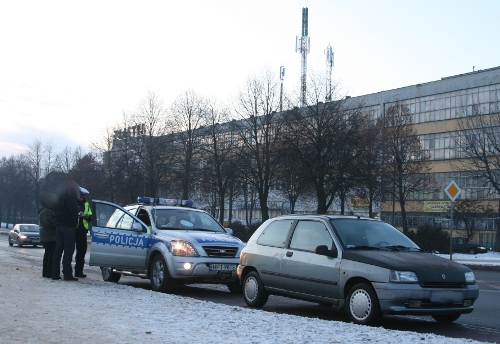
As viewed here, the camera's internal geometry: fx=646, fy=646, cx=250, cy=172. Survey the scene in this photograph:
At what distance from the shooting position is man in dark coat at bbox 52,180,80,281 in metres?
13.0

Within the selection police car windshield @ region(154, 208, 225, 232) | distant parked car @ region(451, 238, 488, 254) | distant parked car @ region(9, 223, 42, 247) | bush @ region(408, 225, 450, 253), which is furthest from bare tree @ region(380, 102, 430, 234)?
police car windshield @ region(154, 208, 225, 232)

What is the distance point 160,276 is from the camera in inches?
509

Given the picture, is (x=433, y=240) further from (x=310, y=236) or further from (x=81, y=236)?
(x=310, y=236)

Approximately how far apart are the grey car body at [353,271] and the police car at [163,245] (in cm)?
136

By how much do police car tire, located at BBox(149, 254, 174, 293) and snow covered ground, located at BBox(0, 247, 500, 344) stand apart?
2.04 m

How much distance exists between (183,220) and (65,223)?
8.29 ft

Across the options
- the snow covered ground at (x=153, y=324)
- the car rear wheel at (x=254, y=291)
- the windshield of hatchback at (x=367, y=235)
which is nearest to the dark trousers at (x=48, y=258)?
the snow covered ground at (x=153, y=324)

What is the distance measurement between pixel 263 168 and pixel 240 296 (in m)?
32.7

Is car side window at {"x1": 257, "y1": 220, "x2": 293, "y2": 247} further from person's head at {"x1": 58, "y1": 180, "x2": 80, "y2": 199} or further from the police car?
person's head at {"x1": 58, "y1": 180, "x2": 80, "y2": 199}

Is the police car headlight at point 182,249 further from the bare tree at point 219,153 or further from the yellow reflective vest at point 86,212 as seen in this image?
the bare tree at point 219,153

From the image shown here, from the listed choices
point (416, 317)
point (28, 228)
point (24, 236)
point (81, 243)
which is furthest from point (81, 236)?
point (28, 228)

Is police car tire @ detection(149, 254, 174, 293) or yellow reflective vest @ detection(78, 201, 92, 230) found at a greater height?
yellow reflective vest @ detection(78, 201, 92, 230)

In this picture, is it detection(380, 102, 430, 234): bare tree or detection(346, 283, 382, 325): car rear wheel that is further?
detection(380, 102, 430, 234): bare tree

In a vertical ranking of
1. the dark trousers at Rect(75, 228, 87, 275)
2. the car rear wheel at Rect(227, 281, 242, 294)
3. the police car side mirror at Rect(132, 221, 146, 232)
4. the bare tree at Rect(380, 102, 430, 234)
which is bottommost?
the car rear wheel at Rect(227, 281, 242, 294)
